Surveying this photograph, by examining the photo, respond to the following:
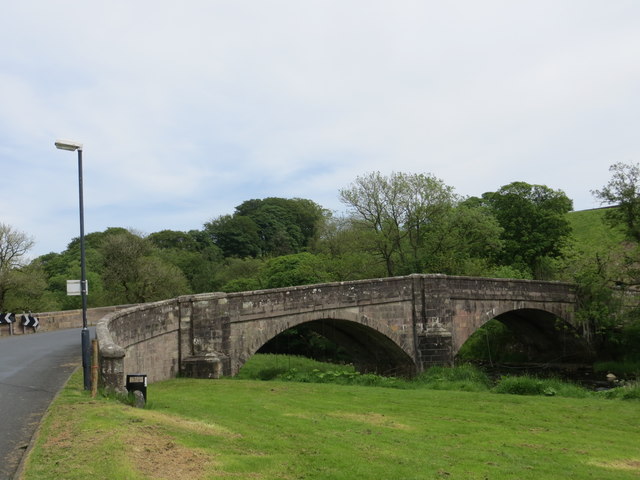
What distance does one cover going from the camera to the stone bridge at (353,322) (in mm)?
14734

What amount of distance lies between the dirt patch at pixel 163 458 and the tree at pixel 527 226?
33.8 meters

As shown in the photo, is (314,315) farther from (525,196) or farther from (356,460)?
(525,196)

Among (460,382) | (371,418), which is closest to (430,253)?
(460,382)

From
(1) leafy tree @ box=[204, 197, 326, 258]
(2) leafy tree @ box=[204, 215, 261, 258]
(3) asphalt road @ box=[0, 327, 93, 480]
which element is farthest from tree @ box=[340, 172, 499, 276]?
(2) leafy tree @ box=[204, 215, 261, 258]

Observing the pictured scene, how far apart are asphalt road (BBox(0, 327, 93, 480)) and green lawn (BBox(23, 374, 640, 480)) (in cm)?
28

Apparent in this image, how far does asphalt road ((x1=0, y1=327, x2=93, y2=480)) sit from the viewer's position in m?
6.88

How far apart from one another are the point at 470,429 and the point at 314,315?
9881mm

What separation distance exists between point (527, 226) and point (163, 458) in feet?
122

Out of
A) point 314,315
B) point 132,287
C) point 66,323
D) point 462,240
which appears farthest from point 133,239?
point 314,315

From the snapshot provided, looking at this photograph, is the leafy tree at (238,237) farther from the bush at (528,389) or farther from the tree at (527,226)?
the bush at (528,389)

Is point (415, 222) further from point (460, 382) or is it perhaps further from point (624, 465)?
point (624, 465)

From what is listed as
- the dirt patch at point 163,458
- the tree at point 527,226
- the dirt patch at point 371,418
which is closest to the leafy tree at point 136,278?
the tree at point 527,226

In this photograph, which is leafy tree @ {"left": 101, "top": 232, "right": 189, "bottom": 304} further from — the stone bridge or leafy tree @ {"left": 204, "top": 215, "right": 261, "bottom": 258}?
leafy tree @ {"left": 204, "top": 215, "right": 261, "bottom": 258}

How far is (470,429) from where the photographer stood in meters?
9.85
